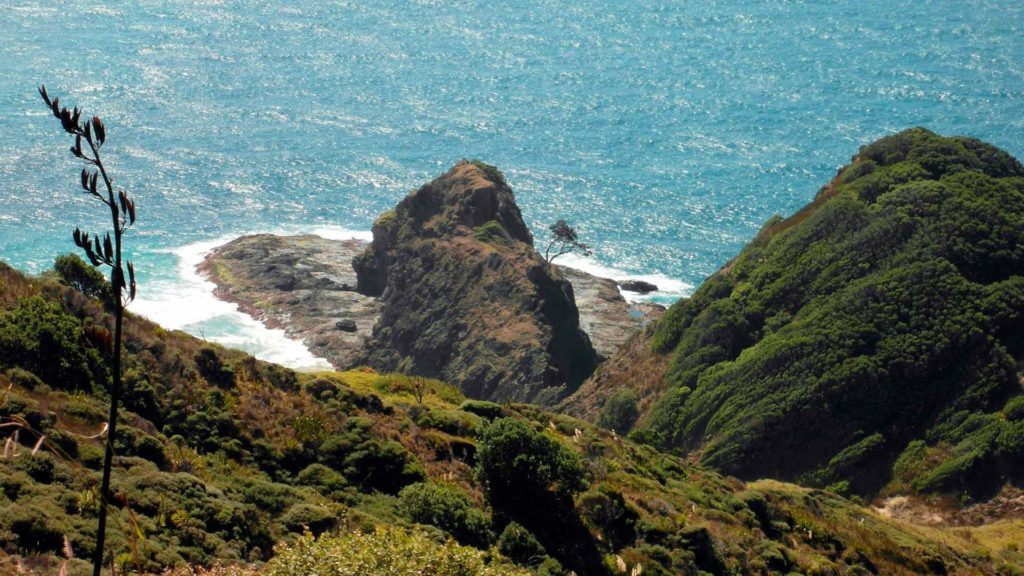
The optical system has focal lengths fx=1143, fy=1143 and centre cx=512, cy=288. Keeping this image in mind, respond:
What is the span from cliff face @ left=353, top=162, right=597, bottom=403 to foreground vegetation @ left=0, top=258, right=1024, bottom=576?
29.4m

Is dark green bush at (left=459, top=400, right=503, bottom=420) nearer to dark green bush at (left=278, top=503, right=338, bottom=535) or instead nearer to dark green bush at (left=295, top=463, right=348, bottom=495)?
dark green bush at (left=295, top=463, right=348, bottom=495)

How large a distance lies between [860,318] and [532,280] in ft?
88.2

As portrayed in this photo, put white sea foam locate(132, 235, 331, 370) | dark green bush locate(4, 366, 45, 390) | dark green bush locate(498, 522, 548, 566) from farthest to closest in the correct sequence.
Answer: white sea foam locate(132, 235, 331, 370) → dark green bush locate(498, 522, 548, 566) → dark green bush locate(4, 366, 45, 390)

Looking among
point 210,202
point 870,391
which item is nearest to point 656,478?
point 870,391

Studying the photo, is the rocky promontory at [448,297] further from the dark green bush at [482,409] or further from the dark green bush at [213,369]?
the dark green bush at [213,369]

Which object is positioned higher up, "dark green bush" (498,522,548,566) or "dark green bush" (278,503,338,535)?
"dark green bush" (278,503,338,535)

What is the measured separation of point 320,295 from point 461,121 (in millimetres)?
63393

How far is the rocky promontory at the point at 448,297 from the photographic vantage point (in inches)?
3063

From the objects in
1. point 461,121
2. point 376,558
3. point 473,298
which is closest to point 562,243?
point 473,298

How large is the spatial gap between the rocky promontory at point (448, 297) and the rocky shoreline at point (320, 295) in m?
0.16

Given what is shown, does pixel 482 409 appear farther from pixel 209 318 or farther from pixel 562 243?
pixel 562 243

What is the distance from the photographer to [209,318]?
96.5 meters

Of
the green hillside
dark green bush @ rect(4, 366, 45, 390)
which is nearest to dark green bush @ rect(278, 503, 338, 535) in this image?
dark green bush @ rect(4, 366, 45, 390)

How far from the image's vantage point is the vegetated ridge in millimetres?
54844
